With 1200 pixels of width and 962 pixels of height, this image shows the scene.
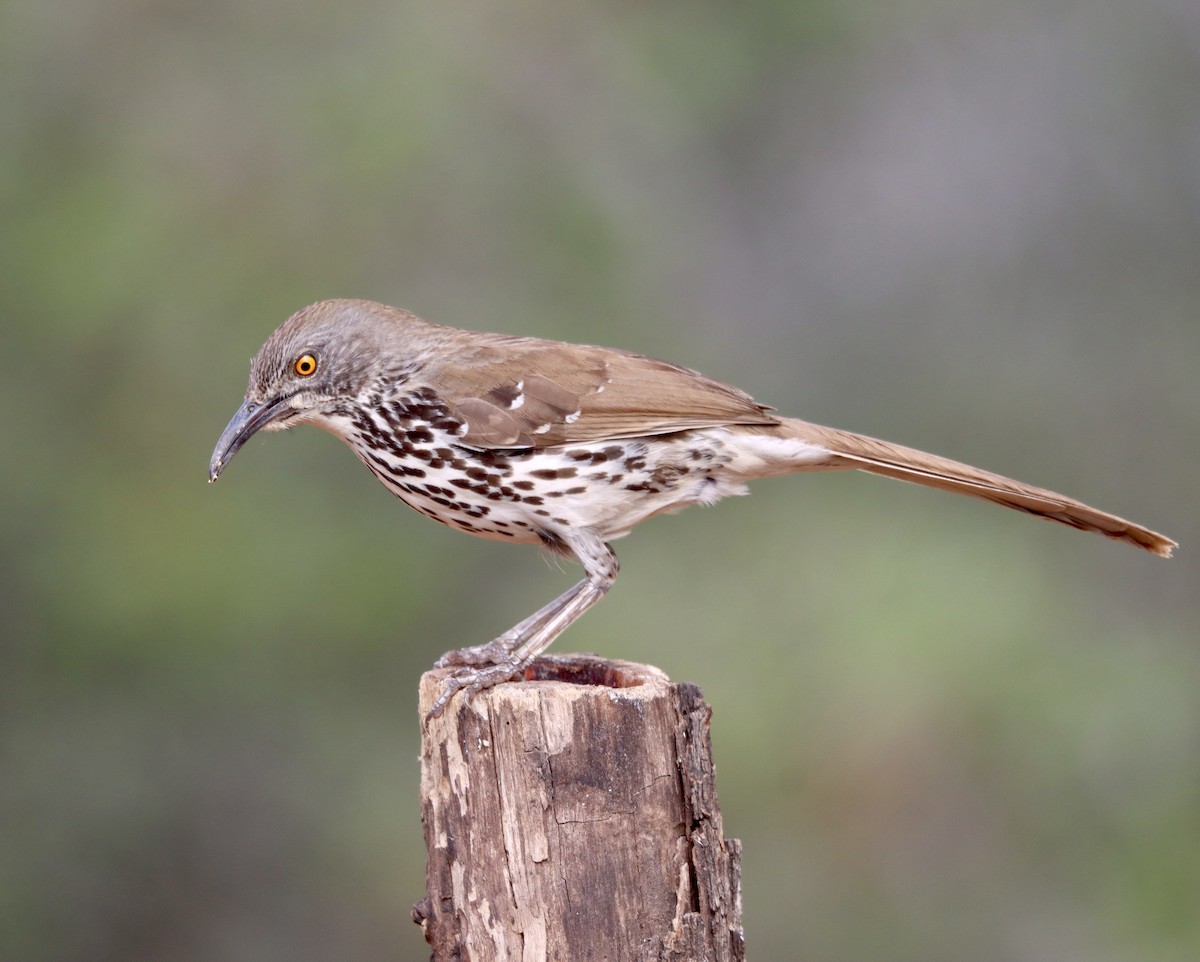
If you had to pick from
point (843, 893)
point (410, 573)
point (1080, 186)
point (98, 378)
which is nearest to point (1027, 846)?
point (843, 893)

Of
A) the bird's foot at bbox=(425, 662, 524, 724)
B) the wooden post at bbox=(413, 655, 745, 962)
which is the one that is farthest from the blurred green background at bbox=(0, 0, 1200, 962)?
the wooden post at bbox=(413, 655, 745, 962)

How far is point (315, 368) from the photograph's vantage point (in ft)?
13.4

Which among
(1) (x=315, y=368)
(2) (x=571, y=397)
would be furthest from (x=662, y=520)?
(1) (x=315, y=368)

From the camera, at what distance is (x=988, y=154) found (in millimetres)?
8180

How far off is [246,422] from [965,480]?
2.15 meters

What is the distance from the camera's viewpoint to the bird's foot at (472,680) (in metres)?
3.43

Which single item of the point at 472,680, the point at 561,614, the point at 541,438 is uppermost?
the point at 541,438

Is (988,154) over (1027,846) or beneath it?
over

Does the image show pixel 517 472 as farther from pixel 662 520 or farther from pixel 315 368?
pixel 662 520

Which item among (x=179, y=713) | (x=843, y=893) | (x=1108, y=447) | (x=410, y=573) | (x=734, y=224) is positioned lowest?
(x=843, y=893)

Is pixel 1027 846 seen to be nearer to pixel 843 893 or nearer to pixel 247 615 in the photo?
pixel 843 893

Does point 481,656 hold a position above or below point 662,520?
below

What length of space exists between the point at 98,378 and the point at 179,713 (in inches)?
62.0

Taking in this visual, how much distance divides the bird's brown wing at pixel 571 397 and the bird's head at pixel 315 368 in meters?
0.22
